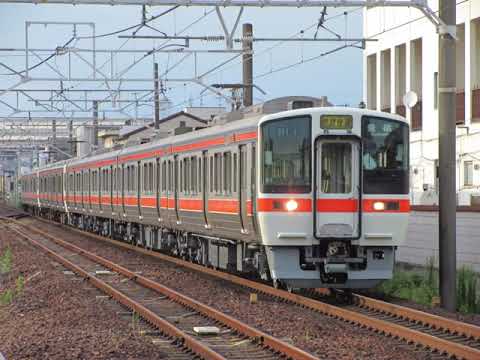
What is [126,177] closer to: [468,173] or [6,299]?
[468,173]

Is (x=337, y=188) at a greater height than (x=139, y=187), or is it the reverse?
(x=139, y=187)

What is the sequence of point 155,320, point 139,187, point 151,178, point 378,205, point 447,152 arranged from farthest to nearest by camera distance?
point 139,187 < point 151,178 < point 378,205 < point 447,152 < point 155,320

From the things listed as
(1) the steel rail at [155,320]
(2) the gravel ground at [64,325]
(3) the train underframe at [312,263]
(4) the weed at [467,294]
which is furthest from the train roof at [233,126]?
(2) the gravel ground at [64,325]

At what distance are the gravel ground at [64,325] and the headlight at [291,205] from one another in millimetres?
2651

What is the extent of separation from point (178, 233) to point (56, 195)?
77.4 ft

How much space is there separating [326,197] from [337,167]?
1.60 ft

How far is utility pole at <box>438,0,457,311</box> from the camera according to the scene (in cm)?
1344

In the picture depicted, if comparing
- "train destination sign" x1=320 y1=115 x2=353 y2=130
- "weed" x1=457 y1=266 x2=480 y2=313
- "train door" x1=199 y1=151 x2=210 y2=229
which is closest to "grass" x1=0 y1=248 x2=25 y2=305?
"train door" x1=199 y1=151 x2=210 y2=229

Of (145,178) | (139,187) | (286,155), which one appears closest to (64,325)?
(286,155)

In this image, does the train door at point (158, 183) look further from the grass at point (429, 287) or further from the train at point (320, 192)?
the grass at point (429, 287)

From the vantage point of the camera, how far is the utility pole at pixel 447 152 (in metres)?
13.4

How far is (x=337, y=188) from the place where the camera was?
1412 cm

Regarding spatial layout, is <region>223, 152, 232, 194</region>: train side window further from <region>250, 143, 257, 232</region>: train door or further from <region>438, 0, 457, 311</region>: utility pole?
<region>438, 0, 457, 311</region>: utility pole

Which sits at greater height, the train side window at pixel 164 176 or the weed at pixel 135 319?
the train side window at pixel 164 176
